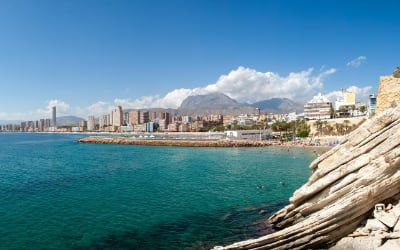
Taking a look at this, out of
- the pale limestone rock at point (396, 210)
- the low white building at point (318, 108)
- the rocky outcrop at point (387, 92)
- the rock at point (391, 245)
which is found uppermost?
the low white building at point (318, 108)

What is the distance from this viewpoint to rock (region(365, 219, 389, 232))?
1400 cm

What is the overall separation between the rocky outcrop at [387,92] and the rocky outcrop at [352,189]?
260 centimetres

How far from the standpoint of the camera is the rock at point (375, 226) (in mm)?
14004

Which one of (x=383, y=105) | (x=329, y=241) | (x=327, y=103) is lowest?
(x=329, y=241)

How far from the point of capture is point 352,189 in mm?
14852

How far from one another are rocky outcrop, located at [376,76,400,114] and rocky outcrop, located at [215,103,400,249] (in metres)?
2.60

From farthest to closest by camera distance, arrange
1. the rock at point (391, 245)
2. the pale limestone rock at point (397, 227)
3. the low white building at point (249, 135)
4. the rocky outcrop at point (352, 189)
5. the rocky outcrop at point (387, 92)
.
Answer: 1. the low white building at point (249, 135)
2. the rocky outcrop at point (387, 92)
3. the rocky outcrop at point (352, 189)
4. the pale limestone rock at point (397, 227)
5. the rock at point (391, 245)

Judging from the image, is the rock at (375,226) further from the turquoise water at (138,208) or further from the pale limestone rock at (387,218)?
the turquoise water at (138,208)

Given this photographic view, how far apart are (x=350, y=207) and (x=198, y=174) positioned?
31824mm

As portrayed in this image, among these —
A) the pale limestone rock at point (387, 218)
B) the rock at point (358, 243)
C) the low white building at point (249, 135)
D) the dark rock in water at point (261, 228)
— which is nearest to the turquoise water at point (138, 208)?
the dark rock in water at point (261, 228)

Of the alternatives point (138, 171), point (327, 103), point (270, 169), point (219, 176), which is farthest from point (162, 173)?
point (327, 103)

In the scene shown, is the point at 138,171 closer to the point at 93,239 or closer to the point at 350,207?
the point at 93,239

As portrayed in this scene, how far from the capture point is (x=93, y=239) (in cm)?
1919

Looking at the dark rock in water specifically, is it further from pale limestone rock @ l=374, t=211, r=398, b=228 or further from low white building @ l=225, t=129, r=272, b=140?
low white building @ l=225, t=129, r=272, b=140
